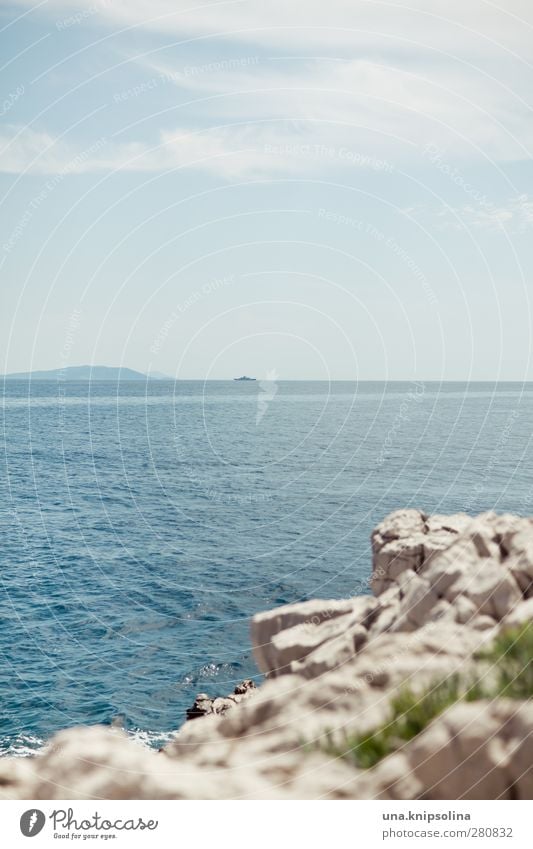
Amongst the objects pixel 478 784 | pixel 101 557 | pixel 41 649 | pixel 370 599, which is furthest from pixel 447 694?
pixel 101 557

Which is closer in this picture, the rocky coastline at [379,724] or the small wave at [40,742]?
the rocky coastline at [379,724]

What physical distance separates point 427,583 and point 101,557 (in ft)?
183

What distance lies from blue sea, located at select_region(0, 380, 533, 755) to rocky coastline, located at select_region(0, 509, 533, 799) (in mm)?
28304

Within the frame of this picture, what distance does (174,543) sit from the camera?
6888cm

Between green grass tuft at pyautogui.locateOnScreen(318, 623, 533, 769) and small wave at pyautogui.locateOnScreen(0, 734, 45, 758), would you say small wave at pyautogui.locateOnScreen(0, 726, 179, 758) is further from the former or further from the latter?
green grass tuft at pyautogui.locateOnScreen(318, 623, 533, 769)

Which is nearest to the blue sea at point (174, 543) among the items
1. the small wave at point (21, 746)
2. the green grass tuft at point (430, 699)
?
the small wave at point (21, 746)

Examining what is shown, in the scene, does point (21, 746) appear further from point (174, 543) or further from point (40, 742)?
point (174, 543)

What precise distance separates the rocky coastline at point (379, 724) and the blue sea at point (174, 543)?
28304 mm
